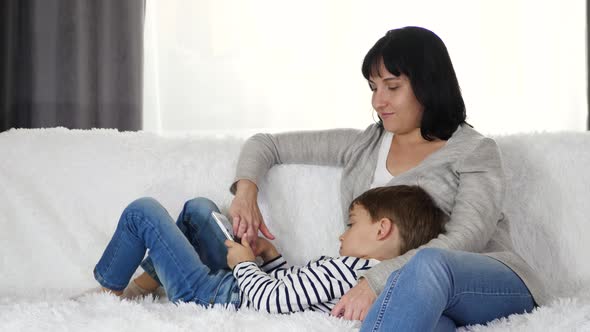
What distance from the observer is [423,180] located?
5.30 ft

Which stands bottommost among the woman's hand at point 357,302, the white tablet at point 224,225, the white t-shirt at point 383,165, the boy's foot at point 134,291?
the boy's foot at point 134,291

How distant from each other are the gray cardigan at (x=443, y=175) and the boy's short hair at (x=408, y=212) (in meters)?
0.04

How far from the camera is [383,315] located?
114 centimetres

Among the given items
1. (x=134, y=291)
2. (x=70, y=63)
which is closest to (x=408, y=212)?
(x=134, y=291)

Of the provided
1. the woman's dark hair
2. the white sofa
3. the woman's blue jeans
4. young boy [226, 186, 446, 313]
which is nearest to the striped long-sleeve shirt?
young boy [226, 186, 446, 313]

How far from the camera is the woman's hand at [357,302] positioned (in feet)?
4.28

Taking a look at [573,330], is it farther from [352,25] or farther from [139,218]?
[352,25]

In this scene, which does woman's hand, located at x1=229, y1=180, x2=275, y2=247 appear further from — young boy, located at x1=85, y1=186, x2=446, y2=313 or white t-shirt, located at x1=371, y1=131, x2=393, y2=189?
white t-shirt, located at x1=371, y1=131, x2=393, y2=189

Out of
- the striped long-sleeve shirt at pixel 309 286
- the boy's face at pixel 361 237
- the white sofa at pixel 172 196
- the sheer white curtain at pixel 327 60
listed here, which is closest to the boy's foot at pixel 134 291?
the white sofa at pixel 172 196

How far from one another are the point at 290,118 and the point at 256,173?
1.10m

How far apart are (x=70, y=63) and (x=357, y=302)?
1719mm

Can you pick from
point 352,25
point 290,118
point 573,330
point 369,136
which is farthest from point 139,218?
point 352,25

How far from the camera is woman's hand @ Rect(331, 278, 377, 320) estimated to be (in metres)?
1.30

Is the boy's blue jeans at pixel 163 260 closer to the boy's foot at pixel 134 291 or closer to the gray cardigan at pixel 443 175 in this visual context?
the boy's foot at pixel 134 291
